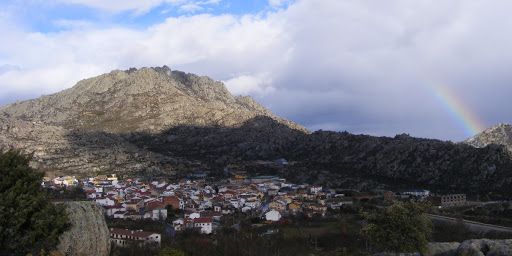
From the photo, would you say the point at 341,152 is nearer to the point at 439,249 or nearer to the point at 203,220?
the point at 203,220

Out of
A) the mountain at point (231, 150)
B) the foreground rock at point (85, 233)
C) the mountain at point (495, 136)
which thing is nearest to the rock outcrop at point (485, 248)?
the foreground rock at point (85, 233)

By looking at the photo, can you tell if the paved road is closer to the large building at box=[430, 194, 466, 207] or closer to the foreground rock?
the large building at box=[430, 194, 466, 207]

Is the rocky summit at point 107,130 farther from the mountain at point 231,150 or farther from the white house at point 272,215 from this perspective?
the white house at point 272,215

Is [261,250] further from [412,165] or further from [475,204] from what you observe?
[412,165]

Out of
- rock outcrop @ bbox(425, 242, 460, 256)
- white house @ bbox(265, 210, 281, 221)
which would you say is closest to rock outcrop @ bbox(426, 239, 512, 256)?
rock outcrop @ bbox(425, 242, 460, 256)

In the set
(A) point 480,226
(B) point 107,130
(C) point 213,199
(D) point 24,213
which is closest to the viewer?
(D) point 24,213

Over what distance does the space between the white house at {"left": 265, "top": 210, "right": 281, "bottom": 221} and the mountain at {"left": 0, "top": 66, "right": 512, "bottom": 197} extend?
104 ft

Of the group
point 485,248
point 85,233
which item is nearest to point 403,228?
point 485,248

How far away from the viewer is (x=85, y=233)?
66.4 feet

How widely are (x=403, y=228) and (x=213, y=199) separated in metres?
68.6

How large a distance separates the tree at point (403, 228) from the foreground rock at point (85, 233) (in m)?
12.6

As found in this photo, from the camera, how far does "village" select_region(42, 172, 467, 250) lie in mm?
74594

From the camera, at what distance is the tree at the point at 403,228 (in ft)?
79.6

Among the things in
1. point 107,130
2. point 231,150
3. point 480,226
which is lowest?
point 480,226
